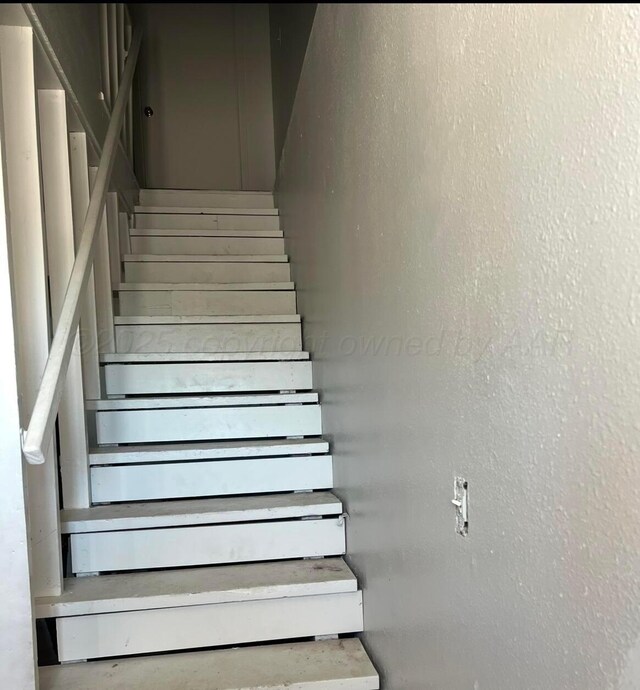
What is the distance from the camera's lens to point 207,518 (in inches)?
70.9

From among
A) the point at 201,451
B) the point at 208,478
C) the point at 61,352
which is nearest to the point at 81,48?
the point at 61,352

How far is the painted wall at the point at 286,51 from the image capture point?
10.5ft

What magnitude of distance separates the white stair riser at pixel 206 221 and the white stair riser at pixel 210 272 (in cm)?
48

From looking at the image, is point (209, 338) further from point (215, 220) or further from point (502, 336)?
point (502, 336)

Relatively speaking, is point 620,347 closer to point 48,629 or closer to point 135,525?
point 135,525

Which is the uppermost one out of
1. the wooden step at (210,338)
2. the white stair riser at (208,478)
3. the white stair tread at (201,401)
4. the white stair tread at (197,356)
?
the wooden step at (210,338)

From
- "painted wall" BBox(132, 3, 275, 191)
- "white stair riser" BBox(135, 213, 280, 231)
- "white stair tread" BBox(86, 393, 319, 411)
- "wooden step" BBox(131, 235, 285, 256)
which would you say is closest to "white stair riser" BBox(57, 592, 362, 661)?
"white stair tread" BBox(86, 393, 319, 411)

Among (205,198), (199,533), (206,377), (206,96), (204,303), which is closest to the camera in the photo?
(199,533)

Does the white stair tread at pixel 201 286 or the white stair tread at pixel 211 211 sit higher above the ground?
the white stair tread at pixel 211 211

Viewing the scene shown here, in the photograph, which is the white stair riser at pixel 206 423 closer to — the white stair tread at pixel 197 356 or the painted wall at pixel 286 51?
the white stair tread at pixel 197 356

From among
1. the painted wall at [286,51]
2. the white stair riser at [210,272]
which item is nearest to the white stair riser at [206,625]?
the white stair riser at [210,272]

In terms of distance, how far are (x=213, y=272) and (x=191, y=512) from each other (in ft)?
5.32

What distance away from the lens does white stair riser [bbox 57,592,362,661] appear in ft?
5.07

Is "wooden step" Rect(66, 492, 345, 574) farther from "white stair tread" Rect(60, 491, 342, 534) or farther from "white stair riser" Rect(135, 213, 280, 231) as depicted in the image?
"white stair riser" Rect(135, 213, 280, 231)
